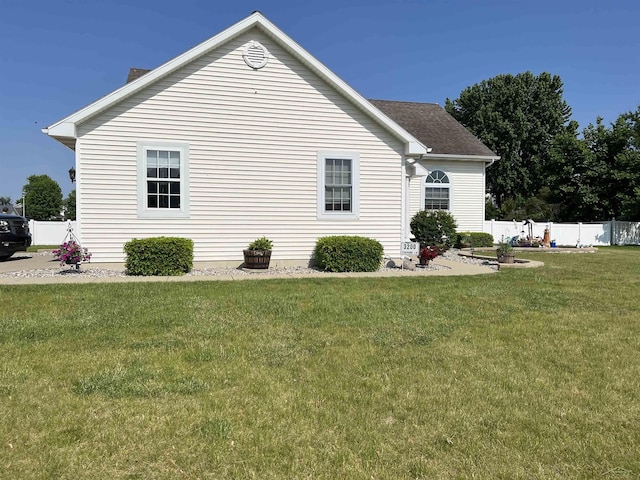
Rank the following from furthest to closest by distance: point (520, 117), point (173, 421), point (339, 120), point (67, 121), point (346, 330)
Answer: point (520, 117) < point (339, 120) < point (67, 121) < point (346, 330) < point (173, 421)

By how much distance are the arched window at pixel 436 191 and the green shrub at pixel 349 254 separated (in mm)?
8656

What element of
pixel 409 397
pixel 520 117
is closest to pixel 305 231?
pixel 409 397

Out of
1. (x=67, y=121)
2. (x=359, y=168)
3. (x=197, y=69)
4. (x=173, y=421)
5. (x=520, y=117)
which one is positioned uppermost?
(x=520, y=117)

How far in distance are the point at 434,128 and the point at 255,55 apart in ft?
40.9

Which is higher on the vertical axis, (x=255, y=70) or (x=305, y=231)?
(x=255, y=70)

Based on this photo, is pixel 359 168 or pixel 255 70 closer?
pixel 255 70

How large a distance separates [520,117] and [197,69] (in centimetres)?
3758

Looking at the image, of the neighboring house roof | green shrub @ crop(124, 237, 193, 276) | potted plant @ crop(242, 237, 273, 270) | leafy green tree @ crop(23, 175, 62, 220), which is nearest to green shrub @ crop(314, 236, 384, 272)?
potted plant @ crop(242, 237, 273, 270)

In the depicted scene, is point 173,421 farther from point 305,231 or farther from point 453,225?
point 453,225

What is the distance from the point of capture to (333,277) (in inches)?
395

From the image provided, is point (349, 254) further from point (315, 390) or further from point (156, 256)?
point (315, 390)

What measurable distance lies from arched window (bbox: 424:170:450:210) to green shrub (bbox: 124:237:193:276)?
40.3ft

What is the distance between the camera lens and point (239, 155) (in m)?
11.4

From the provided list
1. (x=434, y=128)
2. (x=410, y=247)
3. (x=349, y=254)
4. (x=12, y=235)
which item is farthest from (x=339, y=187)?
(x=434, y=128)
